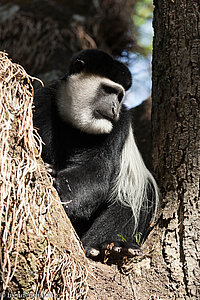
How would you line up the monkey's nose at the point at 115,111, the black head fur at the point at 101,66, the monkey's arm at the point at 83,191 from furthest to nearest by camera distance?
the black head fur at the point at 101,66, the monkey's nose at the point at 115,111, the monkey's arm at the point at 83,191

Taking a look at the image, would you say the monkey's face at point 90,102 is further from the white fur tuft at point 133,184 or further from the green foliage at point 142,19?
the green foliage at point 142,19

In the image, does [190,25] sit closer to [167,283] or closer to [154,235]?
[154,235]

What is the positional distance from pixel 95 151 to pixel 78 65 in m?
0.59

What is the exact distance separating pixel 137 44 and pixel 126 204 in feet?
9.56

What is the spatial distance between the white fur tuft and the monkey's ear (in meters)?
0.52

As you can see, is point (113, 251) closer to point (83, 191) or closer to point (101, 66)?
point (83, 191)

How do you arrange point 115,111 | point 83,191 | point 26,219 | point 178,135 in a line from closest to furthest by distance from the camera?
point 26,219 < point 178,135 < point 83,191 < point 115,111

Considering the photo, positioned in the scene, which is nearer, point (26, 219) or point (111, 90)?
point (26, 219)

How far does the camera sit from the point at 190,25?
2.28 m

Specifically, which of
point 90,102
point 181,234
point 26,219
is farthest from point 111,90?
point 26,219

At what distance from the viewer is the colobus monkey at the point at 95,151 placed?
2350 millimetres

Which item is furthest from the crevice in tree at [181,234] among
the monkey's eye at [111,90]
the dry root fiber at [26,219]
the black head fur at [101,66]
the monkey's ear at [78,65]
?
the monkey's ear at [78,65]

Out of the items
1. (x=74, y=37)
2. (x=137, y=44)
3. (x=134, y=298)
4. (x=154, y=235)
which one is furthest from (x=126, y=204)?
(x=137, y=44)

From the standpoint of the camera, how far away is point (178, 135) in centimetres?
216
